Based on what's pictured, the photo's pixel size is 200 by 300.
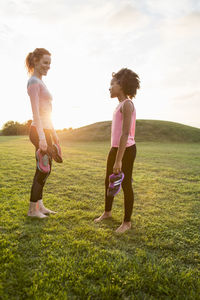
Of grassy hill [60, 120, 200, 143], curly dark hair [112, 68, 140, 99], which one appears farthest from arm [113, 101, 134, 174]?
grassy hill [60, 120, 200, 143]

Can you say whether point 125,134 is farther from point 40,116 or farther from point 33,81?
point 33,81

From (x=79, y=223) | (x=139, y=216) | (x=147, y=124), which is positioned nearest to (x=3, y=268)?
(x=79, y=223)

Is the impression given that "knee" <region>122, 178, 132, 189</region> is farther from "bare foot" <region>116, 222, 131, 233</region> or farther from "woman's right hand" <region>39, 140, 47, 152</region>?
"woman's right hand" <region>39, 140, 47, 152</region>

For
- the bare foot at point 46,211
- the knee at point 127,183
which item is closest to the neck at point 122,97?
the knee at point 127,183

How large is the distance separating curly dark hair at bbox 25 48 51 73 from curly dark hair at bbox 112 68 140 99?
149cm

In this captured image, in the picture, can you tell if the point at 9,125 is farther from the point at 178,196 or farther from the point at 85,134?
the point at 178,196

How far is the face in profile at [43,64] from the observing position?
12.1 feet

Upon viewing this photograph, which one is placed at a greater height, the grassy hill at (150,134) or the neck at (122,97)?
the grassy hill at (150,134)

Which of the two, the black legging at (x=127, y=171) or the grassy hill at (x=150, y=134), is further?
the grassy hill at (x=150, y=134)

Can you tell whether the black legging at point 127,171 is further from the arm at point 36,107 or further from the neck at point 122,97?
the arm at point 36,107

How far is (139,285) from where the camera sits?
229 centimetres

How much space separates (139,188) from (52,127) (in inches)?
152

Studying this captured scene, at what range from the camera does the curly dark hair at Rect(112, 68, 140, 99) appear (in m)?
3.25

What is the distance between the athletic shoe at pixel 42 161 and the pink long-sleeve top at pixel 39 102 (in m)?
0.31
